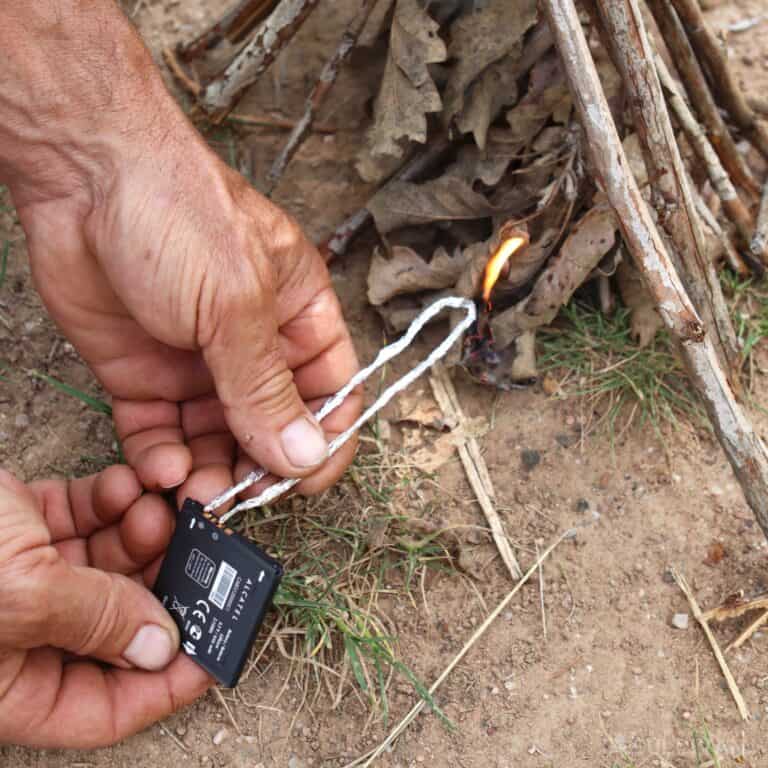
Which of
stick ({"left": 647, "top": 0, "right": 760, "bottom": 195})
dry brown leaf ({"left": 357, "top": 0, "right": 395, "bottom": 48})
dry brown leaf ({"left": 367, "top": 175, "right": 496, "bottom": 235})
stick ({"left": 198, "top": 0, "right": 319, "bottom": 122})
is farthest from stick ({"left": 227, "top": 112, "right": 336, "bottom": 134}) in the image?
stick ({"left": 647, "top": 0, "right": 760, "bottom": 195})

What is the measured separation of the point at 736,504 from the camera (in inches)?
94.4

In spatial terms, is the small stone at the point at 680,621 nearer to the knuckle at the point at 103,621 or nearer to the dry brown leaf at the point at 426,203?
the dry brown leaf at the point at 426,203

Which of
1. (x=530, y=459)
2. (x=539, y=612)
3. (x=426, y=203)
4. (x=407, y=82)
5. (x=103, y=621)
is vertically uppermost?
(x=407, y=82)

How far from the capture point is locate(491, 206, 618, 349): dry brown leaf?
7.79 feet

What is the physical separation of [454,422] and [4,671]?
1.23 meters

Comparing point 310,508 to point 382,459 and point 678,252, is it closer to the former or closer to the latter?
point 382,459

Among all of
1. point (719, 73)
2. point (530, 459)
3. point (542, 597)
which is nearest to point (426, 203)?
point (530, 459)

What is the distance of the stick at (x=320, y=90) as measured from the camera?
2521 mm

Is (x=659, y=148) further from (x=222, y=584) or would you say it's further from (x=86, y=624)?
(x=86, y=624)

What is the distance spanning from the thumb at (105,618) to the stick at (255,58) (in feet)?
4.74

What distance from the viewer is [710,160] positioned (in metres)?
2.59

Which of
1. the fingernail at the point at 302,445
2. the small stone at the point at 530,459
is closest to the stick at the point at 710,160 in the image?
the small stone at the point at 530,459

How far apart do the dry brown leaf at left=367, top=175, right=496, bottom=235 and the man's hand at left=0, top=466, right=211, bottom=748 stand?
1.00 meters

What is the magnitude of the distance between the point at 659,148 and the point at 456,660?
125 cm
